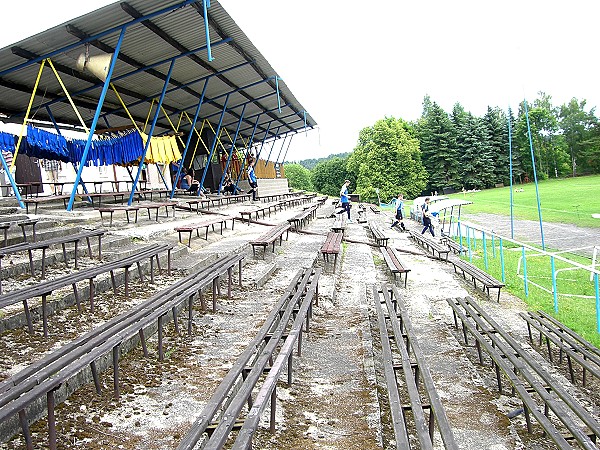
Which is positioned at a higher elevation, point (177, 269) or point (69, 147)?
point (69, 147)

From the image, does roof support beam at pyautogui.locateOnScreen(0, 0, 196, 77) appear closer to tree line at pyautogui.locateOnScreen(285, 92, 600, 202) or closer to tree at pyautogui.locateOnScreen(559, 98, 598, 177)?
tree line at pyautogui.locateOnScreen(285, 92, 600, 202)

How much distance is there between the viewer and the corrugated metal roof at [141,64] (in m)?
10.9

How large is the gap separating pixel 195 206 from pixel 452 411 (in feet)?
49.5

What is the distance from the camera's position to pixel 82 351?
363 centimetres

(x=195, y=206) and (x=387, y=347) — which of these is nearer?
(x=387, y=347)

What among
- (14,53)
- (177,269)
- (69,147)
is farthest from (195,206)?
(177,269)

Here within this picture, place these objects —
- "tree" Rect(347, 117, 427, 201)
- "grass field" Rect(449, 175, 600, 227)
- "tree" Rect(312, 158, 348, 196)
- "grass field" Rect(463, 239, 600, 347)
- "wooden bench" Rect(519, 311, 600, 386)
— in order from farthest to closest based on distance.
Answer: "tree" Rect(312, 158, 348, 196) < "tree" Rect(347, 117, 427, 201) < "grass field" Rect(449, 175, 600, 227) < "grass field" Rect(463, 239, 600, 347) < "wooden bench" Rect(519, 311, 600, 386)

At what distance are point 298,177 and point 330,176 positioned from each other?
7760 mm

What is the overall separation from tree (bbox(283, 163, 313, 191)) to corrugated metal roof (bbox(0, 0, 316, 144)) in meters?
61.8

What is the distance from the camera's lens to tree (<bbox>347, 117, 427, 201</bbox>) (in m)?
62.5

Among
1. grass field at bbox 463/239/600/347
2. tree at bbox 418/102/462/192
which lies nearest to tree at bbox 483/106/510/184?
tree at bbox 418/102/462/192

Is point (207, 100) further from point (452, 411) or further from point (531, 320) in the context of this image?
point (452, 411)

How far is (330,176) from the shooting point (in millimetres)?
81250

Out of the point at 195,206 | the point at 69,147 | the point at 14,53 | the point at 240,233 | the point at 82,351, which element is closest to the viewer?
the point at 82,351
